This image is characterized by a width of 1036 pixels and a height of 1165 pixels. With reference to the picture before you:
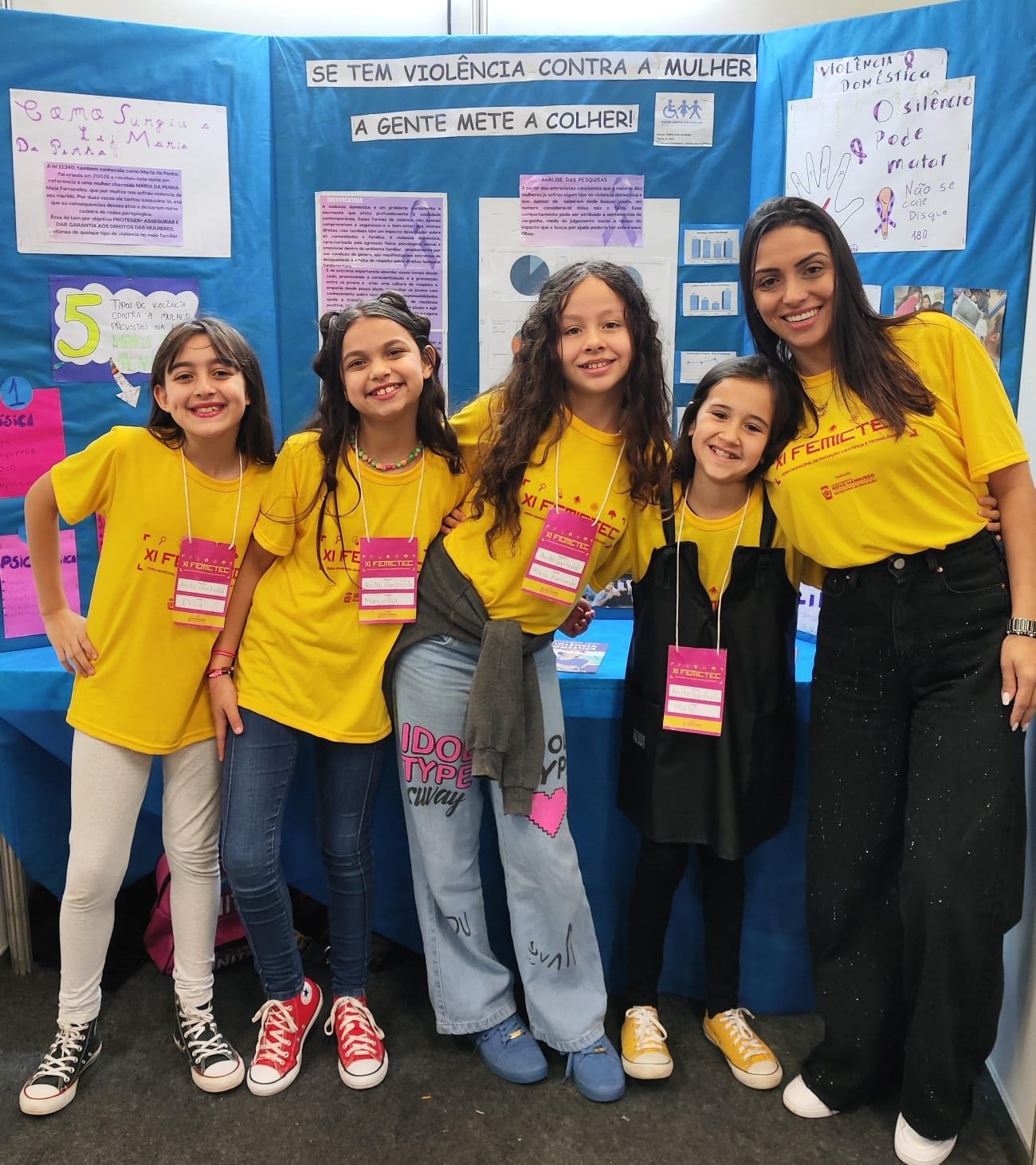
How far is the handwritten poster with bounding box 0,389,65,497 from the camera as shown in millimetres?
2113

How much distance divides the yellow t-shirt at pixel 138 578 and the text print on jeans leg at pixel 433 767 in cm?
41

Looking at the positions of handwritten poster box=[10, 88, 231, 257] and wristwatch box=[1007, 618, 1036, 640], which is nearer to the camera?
wristwatch box=[1007, 618, 1036, 640]

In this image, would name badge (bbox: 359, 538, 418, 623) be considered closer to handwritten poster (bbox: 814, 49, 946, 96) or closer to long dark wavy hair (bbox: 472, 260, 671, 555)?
long dark wavy hair (bbox: 472, 260, 671, 555)

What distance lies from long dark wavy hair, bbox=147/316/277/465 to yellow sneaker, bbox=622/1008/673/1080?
4.18 ft

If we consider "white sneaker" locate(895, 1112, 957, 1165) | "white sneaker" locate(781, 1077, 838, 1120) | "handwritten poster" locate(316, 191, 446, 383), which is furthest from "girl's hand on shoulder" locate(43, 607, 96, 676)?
"white sneaker" locate(895, 1112, 957, 1165)

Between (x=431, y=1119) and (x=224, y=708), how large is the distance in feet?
2.68

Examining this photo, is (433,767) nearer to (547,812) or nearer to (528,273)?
(547,812)

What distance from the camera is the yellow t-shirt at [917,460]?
143 centimetres

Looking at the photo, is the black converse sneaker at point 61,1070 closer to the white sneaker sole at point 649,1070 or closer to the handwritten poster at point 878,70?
the white sneaker sole at point 649,1070

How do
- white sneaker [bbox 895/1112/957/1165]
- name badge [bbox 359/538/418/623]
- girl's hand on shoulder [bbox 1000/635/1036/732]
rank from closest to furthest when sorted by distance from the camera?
girl's hand on shoulder [bbox 1000/635/1036/732]
white sneaker [bbox 895/1112/957/1165]
name badge [bbox 359/538/418/623]

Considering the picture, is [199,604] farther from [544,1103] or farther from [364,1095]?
[544,1103]

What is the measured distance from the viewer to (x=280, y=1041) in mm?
1764

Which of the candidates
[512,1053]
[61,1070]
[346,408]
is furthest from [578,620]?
[61,1070]

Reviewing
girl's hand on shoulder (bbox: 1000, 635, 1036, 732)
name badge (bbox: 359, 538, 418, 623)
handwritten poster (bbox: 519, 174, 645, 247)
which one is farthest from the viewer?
handwritten poster (bbox: 519, 174, 645, 247)
